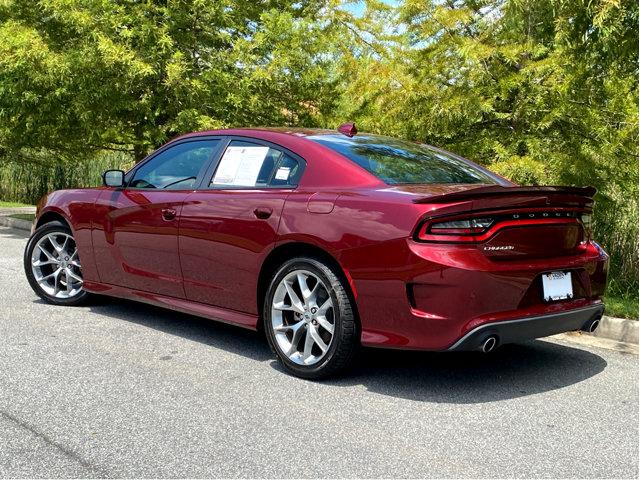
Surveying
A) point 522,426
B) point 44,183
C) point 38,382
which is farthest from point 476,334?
point 44,183

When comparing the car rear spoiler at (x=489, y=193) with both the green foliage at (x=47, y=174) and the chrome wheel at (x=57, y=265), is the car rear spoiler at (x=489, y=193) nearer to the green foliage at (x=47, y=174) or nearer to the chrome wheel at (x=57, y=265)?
the chrome wheel at (x=57, y=265)

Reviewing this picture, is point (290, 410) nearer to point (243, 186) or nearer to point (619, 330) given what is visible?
point (243, 186)

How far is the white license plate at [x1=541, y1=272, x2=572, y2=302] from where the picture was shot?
4.27 m

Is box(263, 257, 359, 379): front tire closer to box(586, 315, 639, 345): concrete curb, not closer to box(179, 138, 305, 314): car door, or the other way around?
box(179, 138, 305, 314): car door

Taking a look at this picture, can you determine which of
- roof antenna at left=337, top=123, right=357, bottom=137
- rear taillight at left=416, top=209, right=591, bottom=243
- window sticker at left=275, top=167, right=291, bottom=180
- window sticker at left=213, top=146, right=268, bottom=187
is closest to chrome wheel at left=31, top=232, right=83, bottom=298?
window sticker at left=213, top=146, right=268, bottom=187

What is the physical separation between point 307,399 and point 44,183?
2098 cm

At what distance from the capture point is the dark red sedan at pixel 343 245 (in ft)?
13.2

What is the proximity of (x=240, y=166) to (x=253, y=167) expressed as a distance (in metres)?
0.13

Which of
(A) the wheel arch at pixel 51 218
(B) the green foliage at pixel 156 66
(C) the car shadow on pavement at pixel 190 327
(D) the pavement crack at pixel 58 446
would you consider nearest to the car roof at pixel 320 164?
(C) the car shadow on pavement at pixel 190 327

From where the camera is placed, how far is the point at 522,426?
12.4ft

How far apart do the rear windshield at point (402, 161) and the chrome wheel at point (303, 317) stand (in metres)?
0.82

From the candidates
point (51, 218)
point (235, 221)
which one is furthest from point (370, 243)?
point (51, 218)

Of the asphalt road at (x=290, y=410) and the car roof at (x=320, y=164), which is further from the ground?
the car roof at (x=320, y=164)

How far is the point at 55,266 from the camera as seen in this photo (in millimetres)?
6656
